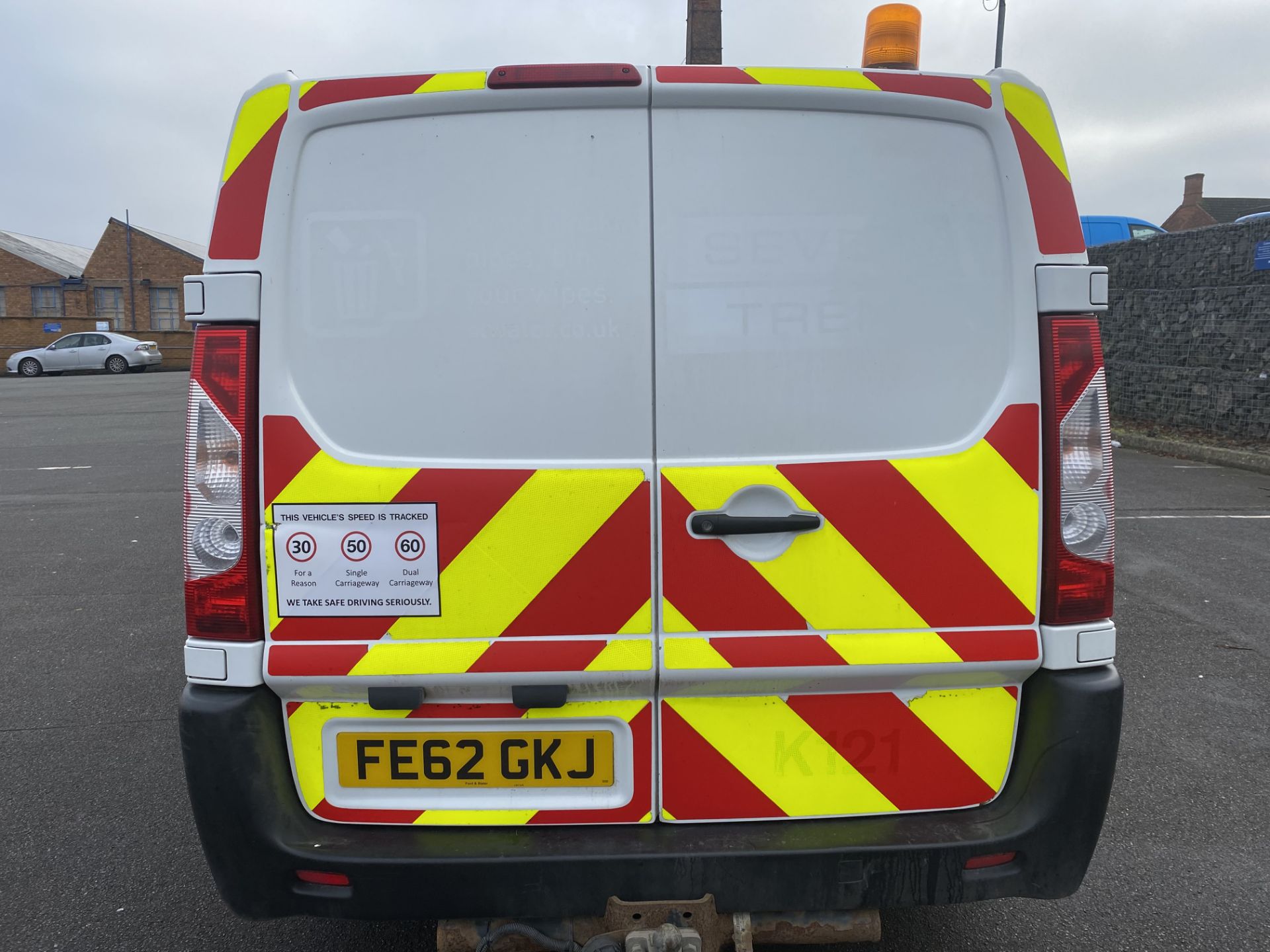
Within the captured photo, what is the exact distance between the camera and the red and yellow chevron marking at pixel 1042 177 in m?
1.89

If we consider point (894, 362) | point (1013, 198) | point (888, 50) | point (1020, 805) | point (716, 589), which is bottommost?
point (1020, 805)

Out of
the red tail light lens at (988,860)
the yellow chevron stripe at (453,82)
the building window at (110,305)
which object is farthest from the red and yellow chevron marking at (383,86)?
the building window at (110,305)

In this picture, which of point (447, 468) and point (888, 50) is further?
point (888, 50)

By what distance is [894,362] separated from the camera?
1.86 m

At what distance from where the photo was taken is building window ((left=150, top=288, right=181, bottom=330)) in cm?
4775

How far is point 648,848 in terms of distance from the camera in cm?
189

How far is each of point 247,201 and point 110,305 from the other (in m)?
53.2

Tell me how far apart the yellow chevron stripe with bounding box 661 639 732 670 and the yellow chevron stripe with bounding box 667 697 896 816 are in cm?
8

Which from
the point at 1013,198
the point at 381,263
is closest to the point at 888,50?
the point at 1013,198

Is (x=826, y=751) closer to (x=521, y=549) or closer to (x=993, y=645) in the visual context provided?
(x=993, y=645)

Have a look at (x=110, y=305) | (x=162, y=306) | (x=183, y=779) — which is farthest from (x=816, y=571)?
(x=110, y=305)

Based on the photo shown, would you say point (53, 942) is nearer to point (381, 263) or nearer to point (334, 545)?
point (334, 545)

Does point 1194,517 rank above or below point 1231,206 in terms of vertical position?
below

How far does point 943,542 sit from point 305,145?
148 centimetres
